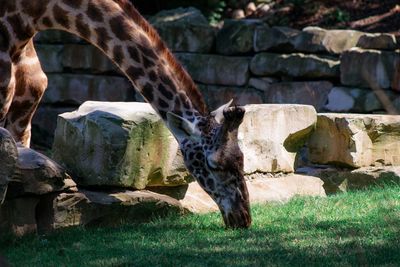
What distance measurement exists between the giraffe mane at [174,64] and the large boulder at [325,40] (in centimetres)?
540

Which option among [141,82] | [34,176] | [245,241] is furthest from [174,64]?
[245,241]

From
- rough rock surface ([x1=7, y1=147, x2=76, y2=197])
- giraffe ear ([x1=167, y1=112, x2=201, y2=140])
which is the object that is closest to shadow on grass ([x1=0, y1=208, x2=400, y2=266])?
rough rock surface ([x1=7, y1=147, x2=76, y2=197])

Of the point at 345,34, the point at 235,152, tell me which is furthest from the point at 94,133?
the point at 345,34

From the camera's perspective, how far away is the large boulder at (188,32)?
14023 mm

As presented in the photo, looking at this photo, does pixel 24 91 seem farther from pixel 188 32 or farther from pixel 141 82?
pixel 188 32

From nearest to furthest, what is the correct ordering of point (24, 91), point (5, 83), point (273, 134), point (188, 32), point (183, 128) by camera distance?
point (183, 128) → point (5, 83) → point (24, 91) → point (273, 134) → point (188, 32)

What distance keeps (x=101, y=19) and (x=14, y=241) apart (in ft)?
6.90

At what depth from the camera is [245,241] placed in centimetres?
634

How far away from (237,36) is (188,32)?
850mm

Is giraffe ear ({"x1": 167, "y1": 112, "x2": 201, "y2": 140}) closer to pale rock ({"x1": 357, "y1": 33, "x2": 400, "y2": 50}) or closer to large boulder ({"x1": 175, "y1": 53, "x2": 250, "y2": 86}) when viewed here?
pale rock ({"x1": 357, "y1": 33, "x2": 400, "y2": 50})

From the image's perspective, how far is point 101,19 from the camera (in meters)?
7.76

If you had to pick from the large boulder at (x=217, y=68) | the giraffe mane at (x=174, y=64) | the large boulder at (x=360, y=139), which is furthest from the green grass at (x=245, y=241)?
the large boulder at (x=217, y=68)

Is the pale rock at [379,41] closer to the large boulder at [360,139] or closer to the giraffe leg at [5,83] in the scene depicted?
the large boulder at [360,139]

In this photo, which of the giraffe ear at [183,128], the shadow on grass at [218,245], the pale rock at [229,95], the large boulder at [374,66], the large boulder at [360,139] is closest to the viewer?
the shadow on grass at [218,245]
